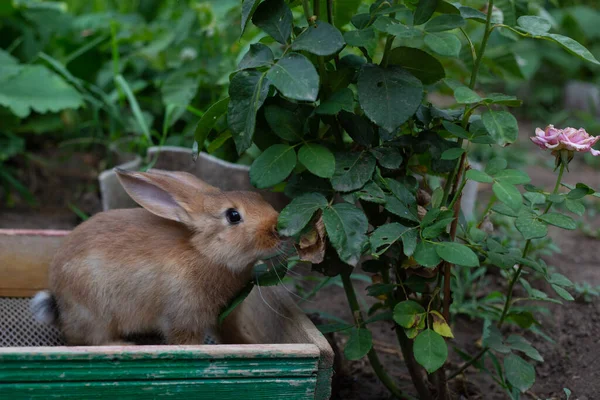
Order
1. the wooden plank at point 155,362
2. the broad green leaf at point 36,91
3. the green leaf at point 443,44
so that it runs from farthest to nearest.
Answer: the broad green leaf at point 36,91 → the green leaf at point 443,44 → the wooden plank at point 155,362

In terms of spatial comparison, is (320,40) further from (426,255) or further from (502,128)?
(426,255)

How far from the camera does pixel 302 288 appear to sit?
4062 millimetres

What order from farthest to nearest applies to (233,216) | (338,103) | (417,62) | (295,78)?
(233,216), (417,62), (338,103), (295,78)

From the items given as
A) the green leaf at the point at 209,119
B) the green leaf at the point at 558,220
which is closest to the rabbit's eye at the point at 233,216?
the green leaf at the point at 209,119

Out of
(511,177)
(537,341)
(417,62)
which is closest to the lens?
(511,177)

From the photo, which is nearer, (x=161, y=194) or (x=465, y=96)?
(x=465, y=96)

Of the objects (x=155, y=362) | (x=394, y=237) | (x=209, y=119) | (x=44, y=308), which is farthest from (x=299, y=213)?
(x=44, y=308)

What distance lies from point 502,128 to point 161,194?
1.23 meters

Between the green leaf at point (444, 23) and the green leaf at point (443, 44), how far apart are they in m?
0.02

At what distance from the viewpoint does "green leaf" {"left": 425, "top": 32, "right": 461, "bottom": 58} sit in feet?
7.40

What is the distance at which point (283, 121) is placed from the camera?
2492 millimetres

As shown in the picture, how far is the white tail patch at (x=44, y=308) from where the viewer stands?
2885mm

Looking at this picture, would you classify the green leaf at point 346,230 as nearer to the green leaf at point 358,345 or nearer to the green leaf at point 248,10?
the green leaf at point 358,345

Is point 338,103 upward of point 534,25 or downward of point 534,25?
downward
